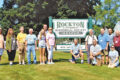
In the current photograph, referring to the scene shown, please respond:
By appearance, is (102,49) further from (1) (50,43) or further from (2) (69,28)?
(1) (50,43)

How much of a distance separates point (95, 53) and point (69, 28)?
9.41 feet

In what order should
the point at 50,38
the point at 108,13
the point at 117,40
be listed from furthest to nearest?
the point at 108,13, the point at 50,38, the point at 117,40

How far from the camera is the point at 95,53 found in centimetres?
990

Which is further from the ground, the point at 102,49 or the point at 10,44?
the point at 10,44

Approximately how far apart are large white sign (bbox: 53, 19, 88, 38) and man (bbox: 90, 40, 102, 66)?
2.25 m

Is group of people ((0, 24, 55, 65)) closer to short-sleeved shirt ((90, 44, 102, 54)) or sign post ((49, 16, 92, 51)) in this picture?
sign post ((49, 16, 92, 51))

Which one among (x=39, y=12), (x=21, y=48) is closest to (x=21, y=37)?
(x=21, y=48)

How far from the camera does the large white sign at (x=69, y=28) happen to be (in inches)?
474

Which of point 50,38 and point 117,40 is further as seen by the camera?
point 50,38

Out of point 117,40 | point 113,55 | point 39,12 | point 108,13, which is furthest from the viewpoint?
point 108,13

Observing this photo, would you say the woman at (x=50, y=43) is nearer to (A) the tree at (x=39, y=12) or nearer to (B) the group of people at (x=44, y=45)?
(B) the group of people at (x=44, y=45)

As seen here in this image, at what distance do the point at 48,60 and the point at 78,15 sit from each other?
21695mm

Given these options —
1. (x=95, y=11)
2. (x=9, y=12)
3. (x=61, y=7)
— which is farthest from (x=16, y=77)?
(x=95, y=11)

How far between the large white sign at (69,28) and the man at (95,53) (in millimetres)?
2245
